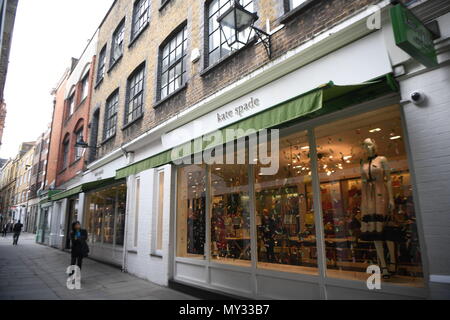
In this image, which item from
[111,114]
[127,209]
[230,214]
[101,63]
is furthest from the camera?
[101,63]

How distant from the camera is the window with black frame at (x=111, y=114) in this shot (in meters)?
13.1

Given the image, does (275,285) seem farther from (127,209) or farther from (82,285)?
(127,209)

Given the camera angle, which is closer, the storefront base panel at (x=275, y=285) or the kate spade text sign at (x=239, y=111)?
the storefront base panel at (x=275, y=285)

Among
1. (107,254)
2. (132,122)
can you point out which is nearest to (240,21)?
(132,122)

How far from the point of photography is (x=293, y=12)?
5535 millimetres

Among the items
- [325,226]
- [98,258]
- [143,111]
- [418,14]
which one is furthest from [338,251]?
[98,258]

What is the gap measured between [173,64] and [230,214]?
17.2 ft

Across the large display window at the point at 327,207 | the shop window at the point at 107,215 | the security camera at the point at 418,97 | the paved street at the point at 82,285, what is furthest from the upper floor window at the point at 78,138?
the security camera at the point at 418,97

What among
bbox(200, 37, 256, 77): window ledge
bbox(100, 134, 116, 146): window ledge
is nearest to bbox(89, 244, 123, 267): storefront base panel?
bbox(100, 134, 116, 146): window ledge

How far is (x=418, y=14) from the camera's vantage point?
12.5 feet

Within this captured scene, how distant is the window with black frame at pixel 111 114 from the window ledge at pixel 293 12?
359 inches

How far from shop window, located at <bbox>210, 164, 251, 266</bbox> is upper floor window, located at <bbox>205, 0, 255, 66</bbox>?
2848 millimetres

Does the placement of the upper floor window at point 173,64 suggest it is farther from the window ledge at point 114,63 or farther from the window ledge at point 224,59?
the window ledge at point 114,63

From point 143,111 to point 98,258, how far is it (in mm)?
6541
